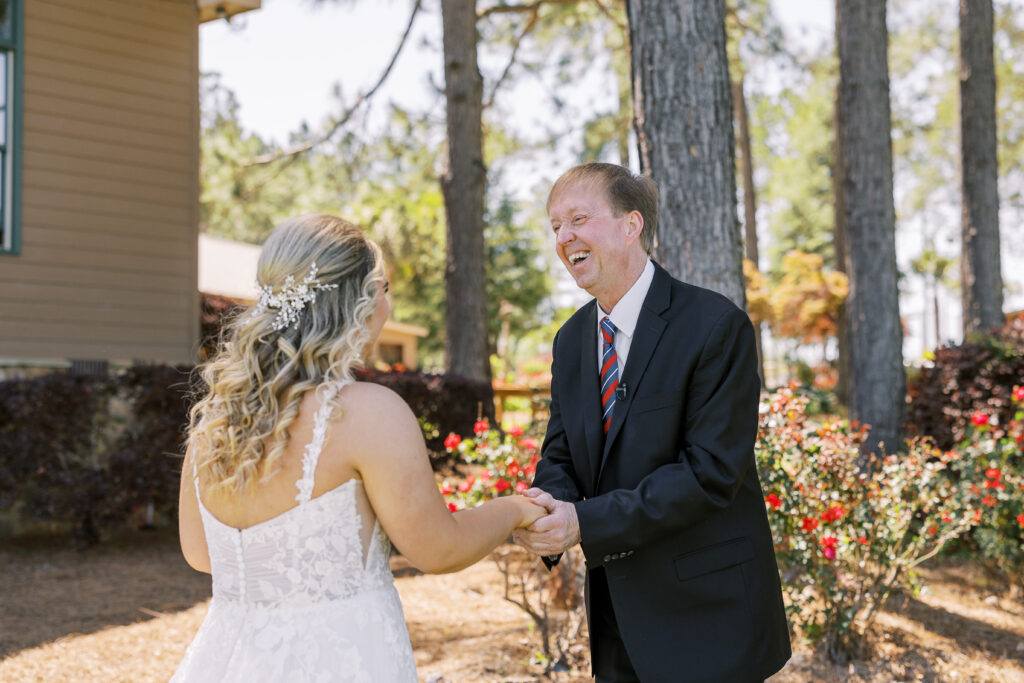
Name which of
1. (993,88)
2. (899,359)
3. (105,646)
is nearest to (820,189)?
(993,88)

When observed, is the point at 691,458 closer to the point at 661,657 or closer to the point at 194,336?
the point at 661,657

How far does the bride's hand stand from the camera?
2.45 metres

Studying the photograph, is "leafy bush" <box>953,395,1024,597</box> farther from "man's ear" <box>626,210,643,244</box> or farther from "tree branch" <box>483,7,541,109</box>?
"tree branch" <box>483,7,541,109</box>

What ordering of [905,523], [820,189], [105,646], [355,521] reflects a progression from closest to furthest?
[355,521]
[905,523]
[105,646]
[820,189]

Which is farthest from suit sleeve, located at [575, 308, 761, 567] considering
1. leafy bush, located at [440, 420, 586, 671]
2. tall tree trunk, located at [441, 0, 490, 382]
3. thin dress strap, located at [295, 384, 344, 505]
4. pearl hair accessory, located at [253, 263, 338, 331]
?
tall tree trunk, located at [441, 0, 490, 382]

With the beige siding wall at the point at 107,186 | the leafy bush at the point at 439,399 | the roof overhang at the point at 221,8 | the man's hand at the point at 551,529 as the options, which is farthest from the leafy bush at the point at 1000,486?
the roof overhang at the point at 221,8

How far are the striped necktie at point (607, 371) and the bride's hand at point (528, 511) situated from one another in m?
0.31

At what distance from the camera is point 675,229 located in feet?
15.3

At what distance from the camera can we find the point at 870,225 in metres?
9.17

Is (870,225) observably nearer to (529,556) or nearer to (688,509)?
(529,556)

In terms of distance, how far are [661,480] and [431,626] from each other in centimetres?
362

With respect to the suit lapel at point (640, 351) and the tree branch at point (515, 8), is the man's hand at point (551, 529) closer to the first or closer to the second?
the suit lapel at point (640, 351)

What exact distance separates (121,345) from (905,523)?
23.8 feet

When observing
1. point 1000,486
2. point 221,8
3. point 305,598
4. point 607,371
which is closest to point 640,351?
point 607,371
